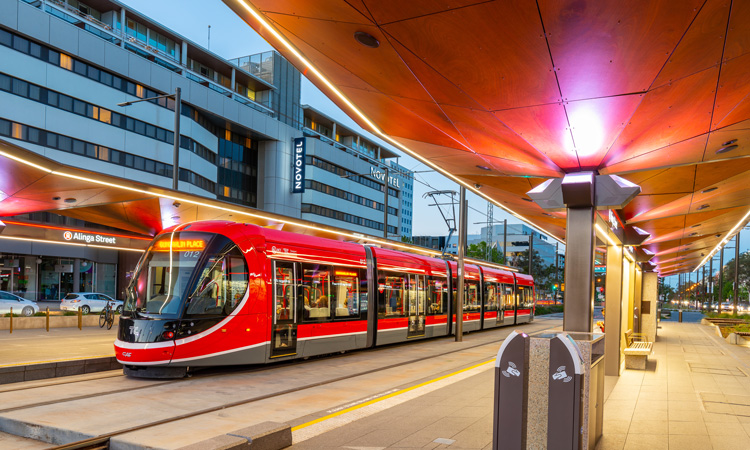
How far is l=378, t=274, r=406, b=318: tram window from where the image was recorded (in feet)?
57.8

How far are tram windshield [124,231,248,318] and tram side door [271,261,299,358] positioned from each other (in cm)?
102

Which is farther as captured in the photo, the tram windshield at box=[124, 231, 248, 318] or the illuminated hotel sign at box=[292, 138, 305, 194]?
the illuminated hotel sign at box=[292, 138, 305, 194]

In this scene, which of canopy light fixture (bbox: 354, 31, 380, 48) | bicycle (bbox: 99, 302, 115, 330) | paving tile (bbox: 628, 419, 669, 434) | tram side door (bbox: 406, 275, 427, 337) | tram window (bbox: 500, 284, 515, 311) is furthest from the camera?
tram window (bbox: 500, 284, 515, 311)

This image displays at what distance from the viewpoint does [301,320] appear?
558 inches

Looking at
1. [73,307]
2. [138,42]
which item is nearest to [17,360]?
[73,307]

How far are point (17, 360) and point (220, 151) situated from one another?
39.3m

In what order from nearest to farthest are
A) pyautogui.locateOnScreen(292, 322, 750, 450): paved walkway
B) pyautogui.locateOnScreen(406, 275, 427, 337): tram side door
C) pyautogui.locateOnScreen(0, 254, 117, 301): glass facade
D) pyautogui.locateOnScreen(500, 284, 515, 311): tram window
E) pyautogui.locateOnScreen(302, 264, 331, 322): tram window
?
pyautogui.locateOnScreen(292, 322, 750, 450): paved walkway
pyautogui.locateOnScreen(302, 264, 331, 322): tram window
pyautogui.locateOnScreen(406, 275, 427, 337): tram side door
pyautogui.locateOnScreen(500, 284, 515, 311): tram window
pyautogui.locateOnScreen(0, 254, 117, 301): glass facade

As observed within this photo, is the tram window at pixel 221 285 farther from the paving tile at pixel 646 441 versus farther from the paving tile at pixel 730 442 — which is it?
the paving tile at pixel 730 442

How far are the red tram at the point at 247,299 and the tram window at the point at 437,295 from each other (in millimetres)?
2958

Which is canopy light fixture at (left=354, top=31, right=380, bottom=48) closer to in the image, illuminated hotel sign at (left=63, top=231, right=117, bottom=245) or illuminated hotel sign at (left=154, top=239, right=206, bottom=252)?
illuminated hotel sign at (left=154, top=239, right=206, bottom=252)

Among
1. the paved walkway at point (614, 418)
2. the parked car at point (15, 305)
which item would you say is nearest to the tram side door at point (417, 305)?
the paved walkway at point (614, 418)

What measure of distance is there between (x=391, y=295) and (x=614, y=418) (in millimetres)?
10037

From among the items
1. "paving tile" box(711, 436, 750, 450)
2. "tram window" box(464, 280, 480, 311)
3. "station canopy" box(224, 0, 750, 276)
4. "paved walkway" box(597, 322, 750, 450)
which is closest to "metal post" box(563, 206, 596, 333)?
"station canopy" box(224, 0, 750, 276)

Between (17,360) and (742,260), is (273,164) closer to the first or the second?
(17,360)
